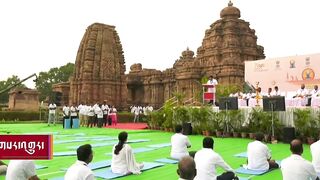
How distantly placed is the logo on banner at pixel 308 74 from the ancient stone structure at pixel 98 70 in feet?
64.4

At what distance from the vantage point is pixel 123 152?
7785mm

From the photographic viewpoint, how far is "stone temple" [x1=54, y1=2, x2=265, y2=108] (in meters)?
34.9

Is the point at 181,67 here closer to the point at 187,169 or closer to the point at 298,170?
the point at 298,170

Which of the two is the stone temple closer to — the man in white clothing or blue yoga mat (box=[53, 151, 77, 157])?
blue yoga mat (box=[53, 151, 77, 157])

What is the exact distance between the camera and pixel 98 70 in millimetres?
35188

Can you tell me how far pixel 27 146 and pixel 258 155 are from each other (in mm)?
5353

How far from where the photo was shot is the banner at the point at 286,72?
21.3 meters

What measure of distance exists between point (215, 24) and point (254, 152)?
35.1m

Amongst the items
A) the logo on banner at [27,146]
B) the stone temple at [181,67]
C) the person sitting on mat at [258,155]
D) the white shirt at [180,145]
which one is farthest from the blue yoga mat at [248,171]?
the stone temple at [181,67]

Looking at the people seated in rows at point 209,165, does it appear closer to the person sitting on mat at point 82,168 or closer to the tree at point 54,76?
the person sitting on mat at point 82,168

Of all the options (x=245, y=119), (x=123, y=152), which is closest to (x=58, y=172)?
(x=123, y=152)

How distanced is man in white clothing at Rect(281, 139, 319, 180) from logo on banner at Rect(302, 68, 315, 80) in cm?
A: 1762

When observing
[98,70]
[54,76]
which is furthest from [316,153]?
[54,76]

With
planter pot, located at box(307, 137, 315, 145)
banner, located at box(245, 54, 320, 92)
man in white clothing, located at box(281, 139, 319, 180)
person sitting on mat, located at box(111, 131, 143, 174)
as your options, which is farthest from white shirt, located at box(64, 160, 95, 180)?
banner, located at box(245, 54, 320, 92)
